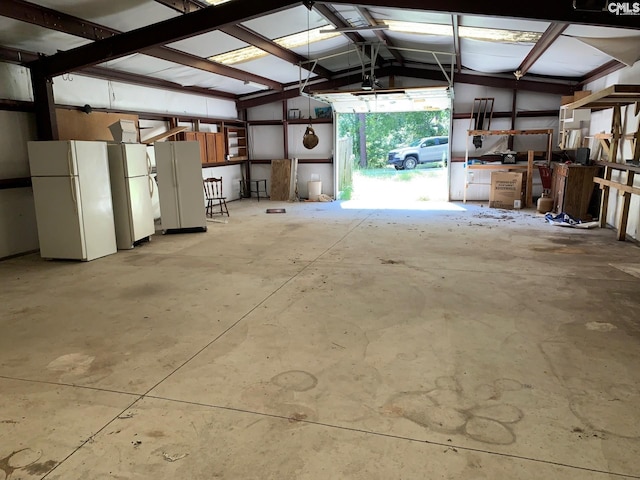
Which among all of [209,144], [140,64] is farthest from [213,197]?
[140,64]

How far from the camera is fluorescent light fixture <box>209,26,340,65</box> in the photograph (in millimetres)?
7828

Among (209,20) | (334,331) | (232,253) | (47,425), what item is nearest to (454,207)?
(232,253)

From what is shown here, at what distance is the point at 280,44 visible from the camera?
324 inches

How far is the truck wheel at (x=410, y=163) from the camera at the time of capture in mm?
16548

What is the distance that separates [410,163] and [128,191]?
39.5 ft

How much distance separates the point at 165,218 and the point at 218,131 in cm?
465

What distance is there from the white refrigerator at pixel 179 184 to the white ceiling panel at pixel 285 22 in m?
2.12

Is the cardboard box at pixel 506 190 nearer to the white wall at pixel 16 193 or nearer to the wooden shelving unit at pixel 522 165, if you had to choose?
the wooden shelving unit at pixel 522 165

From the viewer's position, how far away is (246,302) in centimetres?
420

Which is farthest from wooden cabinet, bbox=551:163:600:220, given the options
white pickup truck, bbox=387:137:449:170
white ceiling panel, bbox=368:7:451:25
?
white pickup truck, bbox=387:137:449:170

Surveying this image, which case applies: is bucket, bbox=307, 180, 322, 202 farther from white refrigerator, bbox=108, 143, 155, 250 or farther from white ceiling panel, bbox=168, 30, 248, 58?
white refrigerator, bbox=108, 143, 155, 250

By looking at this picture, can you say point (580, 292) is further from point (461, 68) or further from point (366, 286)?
point (461, 68)

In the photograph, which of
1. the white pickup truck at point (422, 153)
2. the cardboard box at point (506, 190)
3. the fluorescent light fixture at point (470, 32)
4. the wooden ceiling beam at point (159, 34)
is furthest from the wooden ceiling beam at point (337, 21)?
the white pickup truck at point (422, 153)

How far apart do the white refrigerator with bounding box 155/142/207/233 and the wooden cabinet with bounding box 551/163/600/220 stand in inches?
252
